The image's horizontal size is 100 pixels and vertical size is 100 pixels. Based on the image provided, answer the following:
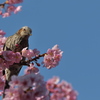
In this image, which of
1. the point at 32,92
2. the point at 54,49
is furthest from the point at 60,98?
the point at 54,49

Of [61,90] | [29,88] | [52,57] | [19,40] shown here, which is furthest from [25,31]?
[61,90]

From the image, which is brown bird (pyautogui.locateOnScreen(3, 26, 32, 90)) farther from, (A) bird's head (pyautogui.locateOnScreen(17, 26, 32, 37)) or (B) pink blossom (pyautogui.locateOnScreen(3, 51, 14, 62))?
(B) pink blossom (pyautogui.locateOnScreen(3, 51, 14, 62))

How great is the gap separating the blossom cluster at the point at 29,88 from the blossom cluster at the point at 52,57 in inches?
104

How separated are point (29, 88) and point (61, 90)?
0.51 meters

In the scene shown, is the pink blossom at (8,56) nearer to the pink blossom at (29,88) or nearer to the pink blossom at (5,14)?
the pink blossom at (5,14)

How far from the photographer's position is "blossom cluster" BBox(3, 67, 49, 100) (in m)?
3.37

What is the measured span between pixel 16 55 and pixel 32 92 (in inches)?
96.3

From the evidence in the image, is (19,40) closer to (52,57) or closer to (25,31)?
(25,31)

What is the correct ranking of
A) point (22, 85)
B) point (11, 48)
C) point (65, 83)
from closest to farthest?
1. point (65, 83)
2. point (22, 85)
3. point (11, 48)

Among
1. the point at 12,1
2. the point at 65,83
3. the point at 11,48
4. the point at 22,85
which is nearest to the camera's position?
the point at 65,83

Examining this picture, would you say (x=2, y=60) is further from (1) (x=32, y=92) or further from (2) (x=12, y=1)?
(1) (x=32, y=92)

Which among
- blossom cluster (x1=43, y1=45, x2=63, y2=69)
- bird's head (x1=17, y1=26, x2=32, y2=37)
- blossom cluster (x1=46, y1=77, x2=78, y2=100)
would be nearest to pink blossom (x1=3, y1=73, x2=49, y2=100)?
blossom cluster (x1=46, y1=77, x2=78, y2=100)

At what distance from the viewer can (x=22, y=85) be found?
336cm

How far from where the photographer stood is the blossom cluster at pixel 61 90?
3.10 meters
